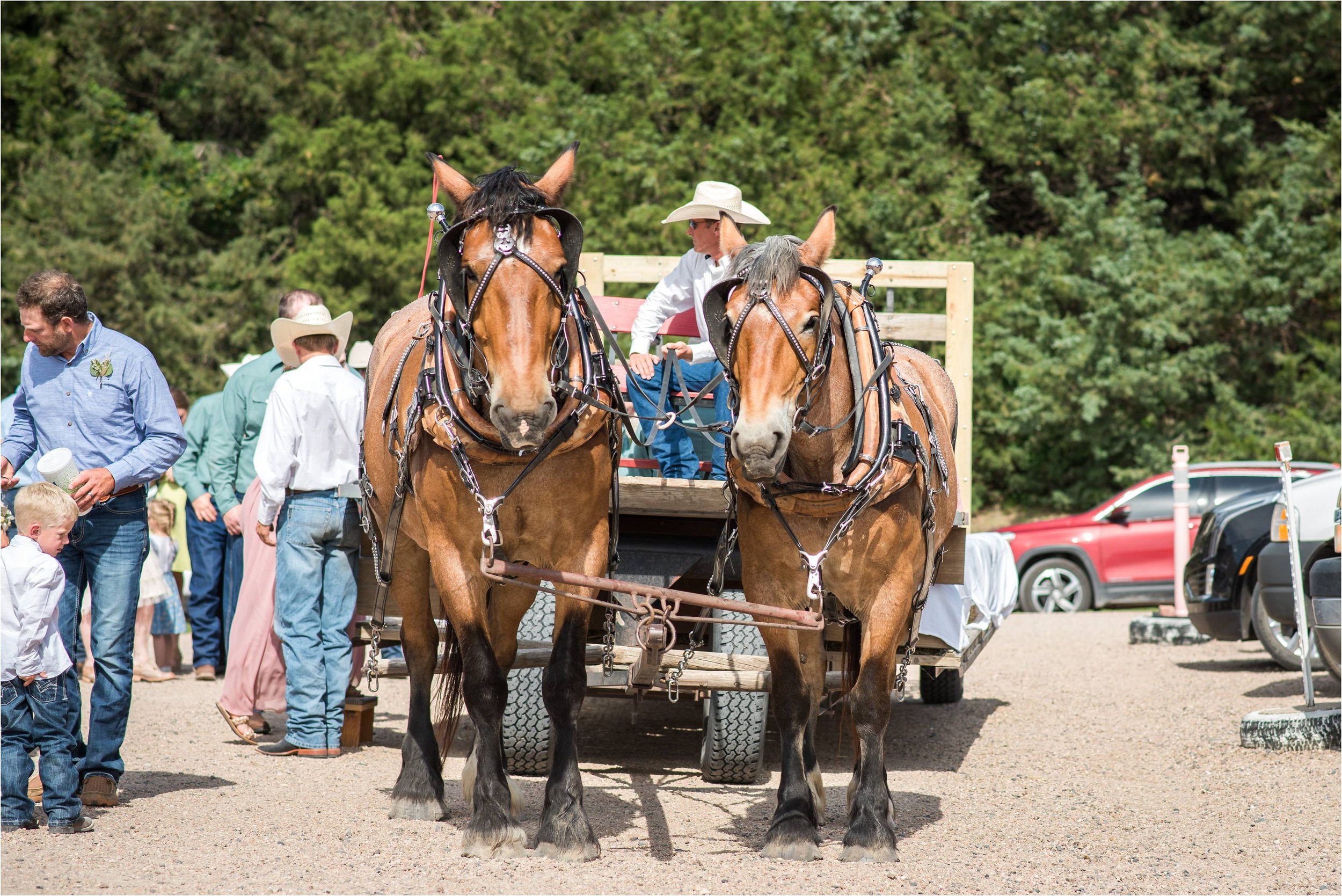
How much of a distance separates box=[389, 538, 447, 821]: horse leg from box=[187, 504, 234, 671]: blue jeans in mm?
3734

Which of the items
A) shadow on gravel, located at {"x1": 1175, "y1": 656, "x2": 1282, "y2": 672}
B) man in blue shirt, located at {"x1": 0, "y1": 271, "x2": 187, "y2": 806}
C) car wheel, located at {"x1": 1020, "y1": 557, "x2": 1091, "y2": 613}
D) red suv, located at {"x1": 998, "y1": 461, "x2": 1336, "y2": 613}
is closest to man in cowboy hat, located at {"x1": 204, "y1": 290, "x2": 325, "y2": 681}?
man in blue shirt, located at {"x1": 0, "y1": 271, "x2": 187, "y2": 806}

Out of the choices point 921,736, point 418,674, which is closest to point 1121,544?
point 921,736

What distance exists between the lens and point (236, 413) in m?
8.55

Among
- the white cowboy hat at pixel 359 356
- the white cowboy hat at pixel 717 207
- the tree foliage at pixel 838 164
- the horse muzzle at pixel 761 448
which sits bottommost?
the horse muzzle at pixel 761 448

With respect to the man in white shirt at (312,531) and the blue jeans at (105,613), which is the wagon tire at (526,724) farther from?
the blue jeans at (105,613)

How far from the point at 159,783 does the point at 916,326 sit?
466 cm

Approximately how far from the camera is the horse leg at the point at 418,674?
571cm

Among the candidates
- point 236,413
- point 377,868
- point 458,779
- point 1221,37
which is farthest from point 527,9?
point 377,868

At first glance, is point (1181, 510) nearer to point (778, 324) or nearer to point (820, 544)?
point (820, 544)

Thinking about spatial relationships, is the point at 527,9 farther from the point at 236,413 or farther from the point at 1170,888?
the point at 1170,888

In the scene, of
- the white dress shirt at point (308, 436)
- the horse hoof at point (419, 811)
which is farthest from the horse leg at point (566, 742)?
the white dress shirt at point (308, 436)

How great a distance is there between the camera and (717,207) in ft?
21.5

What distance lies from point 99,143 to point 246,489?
19.6 metres

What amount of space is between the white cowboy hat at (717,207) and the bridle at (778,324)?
1846mm
